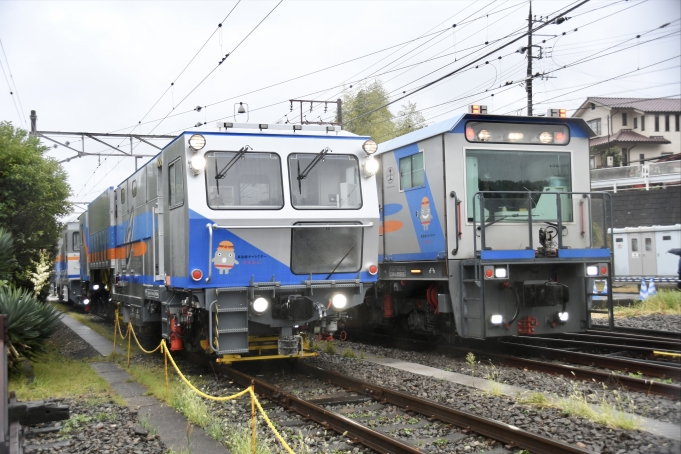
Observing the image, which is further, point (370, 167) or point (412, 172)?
point (412, 172)

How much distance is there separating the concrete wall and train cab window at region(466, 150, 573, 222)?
884 inches

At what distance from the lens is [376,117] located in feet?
142

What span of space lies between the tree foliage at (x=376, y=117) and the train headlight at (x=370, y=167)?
101ft

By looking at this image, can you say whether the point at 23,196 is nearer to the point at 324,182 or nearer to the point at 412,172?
the point at 324,182

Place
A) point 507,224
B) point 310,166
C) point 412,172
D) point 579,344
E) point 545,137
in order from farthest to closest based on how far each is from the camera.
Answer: point 579,344 < point 412,172 < point 545,137 < point 507,224 < point 310,166

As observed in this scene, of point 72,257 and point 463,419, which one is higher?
point 72,257

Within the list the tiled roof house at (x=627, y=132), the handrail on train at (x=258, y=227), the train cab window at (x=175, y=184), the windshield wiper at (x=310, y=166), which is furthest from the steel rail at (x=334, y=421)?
the tiled roof house at (x=627, y=132)

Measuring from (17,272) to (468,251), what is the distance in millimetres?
10505

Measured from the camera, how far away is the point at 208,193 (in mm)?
9359

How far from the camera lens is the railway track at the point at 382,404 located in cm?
616

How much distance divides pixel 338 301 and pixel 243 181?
7.24 ft

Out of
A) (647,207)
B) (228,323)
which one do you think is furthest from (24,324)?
(647,207)

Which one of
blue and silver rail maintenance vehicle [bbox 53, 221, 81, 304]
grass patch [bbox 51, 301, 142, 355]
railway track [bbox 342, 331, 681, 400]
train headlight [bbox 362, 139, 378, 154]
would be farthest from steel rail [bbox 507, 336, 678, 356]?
blue and silver rail maintenance vehicle [bbox 53, 221, 81, 304]

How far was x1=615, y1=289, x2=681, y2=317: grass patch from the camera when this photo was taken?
57.6 ft
